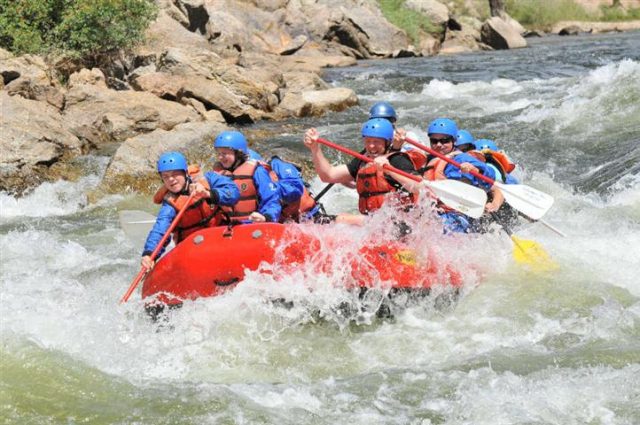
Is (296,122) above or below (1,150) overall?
below

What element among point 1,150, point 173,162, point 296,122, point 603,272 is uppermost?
point 173,162

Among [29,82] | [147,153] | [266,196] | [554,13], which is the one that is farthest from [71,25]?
[554,13]

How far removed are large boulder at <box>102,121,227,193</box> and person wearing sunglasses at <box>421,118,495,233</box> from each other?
4216 mm

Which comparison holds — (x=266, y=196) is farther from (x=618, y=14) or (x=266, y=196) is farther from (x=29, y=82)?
(x=618, y=14)

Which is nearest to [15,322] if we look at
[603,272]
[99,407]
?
[99,407]

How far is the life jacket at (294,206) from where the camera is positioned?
6.39 meters

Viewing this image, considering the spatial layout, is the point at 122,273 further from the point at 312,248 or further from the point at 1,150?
the point at 1,150

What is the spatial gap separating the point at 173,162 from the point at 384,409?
7.72ft

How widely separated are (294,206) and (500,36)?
23.7m

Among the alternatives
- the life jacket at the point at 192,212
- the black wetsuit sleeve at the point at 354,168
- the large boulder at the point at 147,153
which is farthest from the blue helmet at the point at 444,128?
the large boulder at the point at 147,153

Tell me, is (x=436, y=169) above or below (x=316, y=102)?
above

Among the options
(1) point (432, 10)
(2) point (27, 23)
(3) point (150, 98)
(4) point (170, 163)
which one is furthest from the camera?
(1) point (432, 10)

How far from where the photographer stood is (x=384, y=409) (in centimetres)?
455

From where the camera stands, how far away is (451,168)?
664cm
